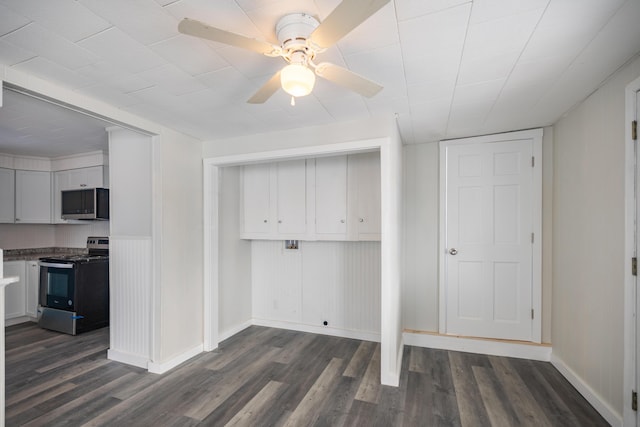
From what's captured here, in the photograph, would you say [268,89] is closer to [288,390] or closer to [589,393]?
[288,390]

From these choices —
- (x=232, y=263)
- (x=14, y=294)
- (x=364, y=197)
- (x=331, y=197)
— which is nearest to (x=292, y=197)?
(x=331, y=197)

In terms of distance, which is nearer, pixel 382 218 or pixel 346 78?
pixel 346 78

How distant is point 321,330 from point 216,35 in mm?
3335

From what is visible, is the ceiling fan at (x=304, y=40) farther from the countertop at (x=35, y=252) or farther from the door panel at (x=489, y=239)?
the countertop at (x=35, y=252)

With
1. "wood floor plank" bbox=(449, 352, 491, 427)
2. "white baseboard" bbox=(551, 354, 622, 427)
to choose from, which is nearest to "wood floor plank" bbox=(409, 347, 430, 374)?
"wood floor plank" bbox=(449, 352, 491, 427)

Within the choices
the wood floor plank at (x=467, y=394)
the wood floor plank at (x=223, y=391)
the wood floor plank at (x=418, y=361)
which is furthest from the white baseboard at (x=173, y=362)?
the wood floor plank at (x=467, y=394)

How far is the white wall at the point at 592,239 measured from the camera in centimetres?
194

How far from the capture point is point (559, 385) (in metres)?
2.52

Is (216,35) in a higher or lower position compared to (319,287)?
higher

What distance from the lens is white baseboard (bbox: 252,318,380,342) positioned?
3490mm

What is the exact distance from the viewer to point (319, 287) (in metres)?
3.73

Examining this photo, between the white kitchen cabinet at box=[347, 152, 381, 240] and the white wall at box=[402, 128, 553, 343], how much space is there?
47 cm

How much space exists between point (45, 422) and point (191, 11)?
109 inches

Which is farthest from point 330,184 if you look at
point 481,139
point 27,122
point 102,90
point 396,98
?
point 27,122
